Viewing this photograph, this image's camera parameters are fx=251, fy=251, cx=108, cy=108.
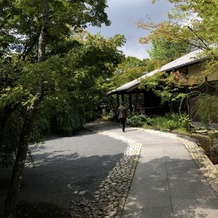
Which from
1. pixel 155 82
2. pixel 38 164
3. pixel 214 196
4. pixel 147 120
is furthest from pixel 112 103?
pixel 214 196

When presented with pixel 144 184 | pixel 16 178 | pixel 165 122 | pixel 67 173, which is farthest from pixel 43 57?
pixel 165 122

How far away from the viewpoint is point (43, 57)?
457cm

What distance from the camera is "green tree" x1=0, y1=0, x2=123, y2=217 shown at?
387 centimetres

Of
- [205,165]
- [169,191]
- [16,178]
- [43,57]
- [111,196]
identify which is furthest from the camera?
[205,165]

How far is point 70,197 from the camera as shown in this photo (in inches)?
229

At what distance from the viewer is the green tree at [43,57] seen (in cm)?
387

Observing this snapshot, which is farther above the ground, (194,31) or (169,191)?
(194,31)

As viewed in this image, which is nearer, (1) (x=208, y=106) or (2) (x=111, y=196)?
(2) (x=111, y=196)

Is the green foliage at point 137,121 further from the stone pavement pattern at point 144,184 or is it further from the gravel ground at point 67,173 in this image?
the stone pavement pattern at point 144,184

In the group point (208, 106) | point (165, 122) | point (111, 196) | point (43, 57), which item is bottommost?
point (111, 196)

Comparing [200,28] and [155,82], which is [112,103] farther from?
[200,28]

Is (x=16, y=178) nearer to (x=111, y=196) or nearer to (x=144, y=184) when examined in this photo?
(x=111, y=196)

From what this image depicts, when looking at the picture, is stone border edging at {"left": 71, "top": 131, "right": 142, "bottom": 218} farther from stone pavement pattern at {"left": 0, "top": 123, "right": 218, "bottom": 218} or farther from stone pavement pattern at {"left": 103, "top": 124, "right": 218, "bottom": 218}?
stone pavement pattern at {"left": 103, "top": 124, "right": 218, "bottom": 218}

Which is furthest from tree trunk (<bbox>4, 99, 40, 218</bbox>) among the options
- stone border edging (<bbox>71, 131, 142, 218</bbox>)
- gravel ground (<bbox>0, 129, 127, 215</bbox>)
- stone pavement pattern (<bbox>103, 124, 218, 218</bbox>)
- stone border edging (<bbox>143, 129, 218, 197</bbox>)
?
stone border edging (<bbox>143, 129, 218, 197</bbox>)
